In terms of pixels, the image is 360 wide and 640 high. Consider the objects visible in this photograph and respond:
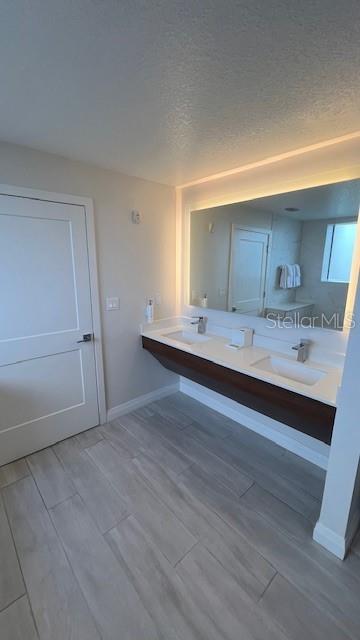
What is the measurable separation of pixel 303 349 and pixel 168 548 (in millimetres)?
1464

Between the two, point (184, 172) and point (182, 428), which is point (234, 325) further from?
point (184, 172)

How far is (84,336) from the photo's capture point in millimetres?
2213

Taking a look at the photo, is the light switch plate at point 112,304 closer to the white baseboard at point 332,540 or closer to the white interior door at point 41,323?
the white interior door at point 41,323

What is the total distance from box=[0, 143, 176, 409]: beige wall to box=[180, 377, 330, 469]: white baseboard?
21.6 inches

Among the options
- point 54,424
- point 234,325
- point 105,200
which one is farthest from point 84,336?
point 234,325

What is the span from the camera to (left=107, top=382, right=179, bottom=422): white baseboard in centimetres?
256

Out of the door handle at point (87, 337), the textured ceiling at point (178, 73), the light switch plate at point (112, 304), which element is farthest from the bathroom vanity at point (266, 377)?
the textured ceiling at point (178, 73)

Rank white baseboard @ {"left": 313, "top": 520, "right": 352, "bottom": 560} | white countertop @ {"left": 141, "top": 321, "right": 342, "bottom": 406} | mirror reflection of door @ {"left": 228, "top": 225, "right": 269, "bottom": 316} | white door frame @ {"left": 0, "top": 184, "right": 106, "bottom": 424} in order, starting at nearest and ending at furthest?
1. white baseboard @ {"left": 313, "top": 520, "right": 352, "bottom": 560}
2. white countertop @ {"left": 141, "top": 321, "right": 342, "bottom": 406}
3. white door frame @ {"left": 0, "top": 184, "right": 106, "bottom": 424}
4. mirror reflection of door @ {"left": 228, "top": 225, "right": 269, "bottom": 316}

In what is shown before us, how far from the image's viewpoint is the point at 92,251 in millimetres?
2125

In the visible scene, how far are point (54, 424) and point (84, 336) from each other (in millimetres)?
771

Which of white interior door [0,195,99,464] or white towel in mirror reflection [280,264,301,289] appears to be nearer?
white interior door [0,195,99,464]

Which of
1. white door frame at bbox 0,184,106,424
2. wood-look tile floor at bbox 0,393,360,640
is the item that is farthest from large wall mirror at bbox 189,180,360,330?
wood-look tile floor at bbox 0,393,360,640

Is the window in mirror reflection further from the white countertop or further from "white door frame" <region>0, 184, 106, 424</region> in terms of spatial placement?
"white door frame" <region>0, 184, 106, 424</region>

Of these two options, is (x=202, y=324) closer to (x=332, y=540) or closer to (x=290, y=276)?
(x=290, y=276)
